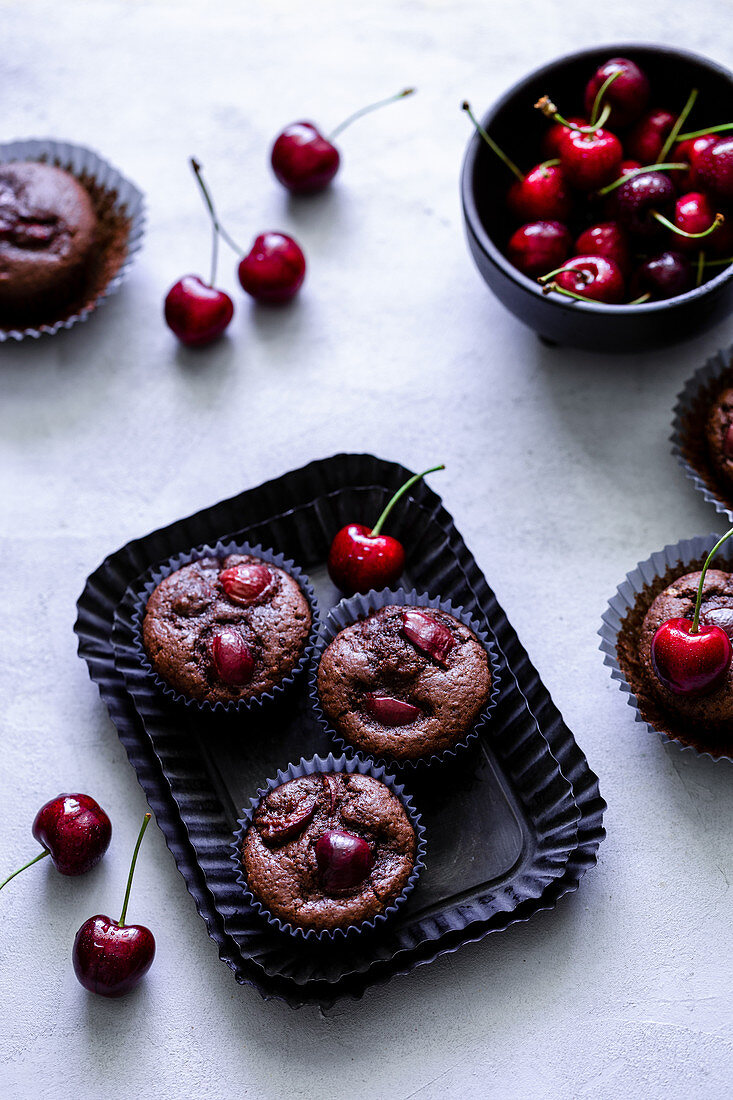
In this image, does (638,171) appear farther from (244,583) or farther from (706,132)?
(244,583)

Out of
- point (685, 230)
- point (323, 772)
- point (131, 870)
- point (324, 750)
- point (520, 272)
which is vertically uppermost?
point (685, 230)

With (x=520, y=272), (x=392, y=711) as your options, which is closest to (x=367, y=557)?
(x=392, y=711)

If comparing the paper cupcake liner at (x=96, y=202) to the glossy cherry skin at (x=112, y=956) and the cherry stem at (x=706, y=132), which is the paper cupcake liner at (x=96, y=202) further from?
the glossy cherry skin at (x=112, y=956)

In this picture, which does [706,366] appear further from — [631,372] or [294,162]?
[294,162]

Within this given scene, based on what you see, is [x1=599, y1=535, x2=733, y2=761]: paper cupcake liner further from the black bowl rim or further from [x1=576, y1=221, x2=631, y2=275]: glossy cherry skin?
[x1=576, y1=221, x2=631, y2=275]: glossy cherry skin

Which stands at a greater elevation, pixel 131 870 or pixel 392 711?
pixel 392 711

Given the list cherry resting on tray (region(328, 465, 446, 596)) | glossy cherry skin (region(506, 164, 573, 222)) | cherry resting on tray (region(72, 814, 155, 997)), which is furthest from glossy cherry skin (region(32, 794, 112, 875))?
glossy cherry skin (region(506, 164, 573, 222))
